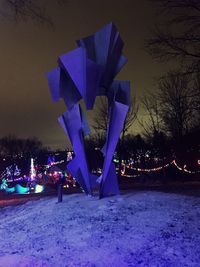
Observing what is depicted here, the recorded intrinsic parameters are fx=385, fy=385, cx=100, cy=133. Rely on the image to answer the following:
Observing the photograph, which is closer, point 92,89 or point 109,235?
point 109,235

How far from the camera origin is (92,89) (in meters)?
12.7

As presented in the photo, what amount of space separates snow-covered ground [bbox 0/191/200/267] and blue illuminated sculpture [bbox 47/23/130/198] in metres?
2.30

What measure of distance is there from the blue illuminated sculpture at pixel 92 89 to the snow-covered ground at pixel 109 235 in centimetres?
230

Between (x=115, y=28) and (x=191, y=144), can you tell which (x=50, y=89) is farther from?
(x=191, y=144)

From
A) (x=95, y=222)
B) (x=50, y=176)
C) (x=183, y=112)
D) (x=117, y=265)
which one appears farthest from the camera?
(x=183, y=112)

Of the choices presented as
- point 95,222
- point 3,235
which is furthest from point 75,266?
point 3,235

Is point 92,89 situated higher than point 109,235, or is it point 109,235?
point 92,89

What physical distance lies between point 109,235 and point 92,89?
19.9 ft

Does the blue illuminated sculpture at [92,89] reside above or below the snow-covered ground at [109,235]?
above

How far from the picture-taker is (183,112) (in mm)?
33500

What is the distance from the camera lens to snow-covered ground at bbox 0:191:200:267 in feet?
21.7

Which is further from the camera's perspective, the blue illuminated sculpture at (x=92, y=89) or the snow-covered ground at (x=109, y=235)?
the blue illuminated sculpture at (x=92, y=89)

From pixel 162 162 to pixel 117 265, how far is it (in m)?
28.2

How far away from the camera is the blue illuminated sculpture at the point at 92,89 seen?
12641 millimetres
